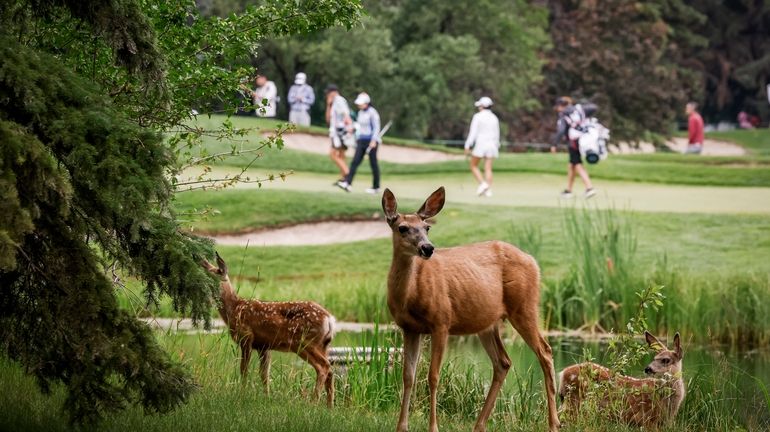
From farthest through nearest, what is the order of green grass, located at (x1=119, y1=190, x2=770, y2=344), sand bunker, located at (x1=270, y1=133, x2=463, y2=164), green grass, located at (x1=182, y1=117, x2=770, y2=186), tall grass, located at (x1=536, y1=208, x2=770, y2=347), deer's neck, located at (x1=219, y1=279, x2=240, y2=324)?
sand bunker, located at (x1=270, y1=133, x2=463, y2=164), green grass, located at (x1=182, y1=117, x2=770, y2=186), green grass, located at (x1=119, y1=190, x2=770, y2=344), tall grass, located at (x1=536, y1=208, x2=770, y2=347), deer's neck, located at (x1=219, y1=279, x2=240, y2=324)

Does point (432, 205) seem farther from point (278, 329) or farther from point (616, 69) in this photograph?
point (616, 69)

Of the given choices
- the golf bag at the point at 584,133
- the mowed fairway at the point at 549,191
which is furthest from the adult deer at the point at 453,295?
the golf bag at the point at 584,133

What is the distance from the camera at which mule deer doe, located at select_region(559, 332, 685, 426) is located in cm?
845

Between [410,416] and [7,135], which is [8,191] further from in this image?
[410,416]

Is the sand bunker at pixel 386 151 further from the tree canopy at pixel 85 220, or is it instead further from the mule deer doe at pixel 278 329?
the tree canopy at pixel 85 220

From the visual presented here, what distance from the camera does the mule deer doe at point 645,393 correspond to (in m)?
8.45

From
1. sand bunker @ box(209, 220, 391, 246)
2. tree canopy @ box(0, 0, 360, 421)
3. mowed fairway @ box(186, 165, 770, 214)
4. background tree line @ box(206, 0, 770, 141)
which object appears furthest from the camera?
background tree line @ box(206, 0, 770, 141)

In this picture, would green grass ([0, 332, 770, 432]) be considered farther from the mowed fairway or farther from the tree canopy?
the mowed fairway

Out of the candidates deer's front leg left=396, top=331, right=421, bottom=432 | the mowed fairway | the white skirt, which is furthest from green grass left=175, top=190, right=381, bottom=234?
deer's front leg left=396, top=331, right=421, bottom=432

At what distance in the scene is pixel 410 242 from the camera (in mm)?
7223

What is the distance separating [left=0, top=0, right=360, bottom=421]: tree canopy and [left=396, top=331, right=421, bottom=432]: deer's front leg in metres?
1.56

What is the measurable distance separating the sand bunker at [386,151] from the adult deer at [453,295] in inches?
1002

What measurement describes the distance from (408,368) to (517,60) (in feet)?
126

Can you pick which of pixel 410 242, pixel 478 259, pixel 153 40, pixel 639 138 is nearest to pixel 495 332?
pixel 478 259
